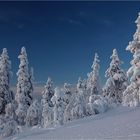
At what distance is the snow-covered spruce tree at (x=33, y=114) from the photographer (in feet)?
176

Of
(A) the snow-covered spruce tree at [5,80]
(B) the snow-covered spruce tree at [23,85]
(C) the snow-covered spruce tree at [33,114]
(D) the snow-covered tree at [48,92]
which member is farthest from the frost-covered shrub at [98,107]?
(D) the snow-covered tree at [48,92]

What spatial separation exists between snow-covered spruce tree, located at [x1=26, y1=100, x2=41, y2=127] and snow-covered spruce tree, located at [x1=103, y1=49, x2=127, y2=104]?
12.5 m

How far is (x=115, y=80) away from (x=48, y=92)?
651 inches

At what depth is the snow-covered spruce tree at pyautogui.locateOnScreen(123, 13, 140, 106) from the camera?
30.6 m

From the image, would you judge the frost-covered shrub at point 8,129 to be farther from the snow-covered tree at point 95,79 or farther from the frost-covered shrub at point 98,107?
the snow-covered tree at point 95,79

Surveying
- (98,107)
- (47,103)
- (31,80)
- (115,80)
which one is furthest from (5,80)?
(98,107)

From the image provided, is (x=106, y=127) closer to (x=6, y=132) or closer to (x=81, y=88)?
(x=6, y=132)

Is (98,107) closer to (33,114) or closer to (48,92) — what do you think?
(33,114)

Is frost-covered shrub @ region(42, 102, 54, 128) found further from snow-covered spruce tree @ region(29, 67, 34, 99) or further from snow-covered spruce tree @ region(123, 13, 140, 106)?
snow-covered spruce tree @ region(123, 13, 140, 106)

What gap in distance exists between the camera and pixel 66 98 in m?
60.9

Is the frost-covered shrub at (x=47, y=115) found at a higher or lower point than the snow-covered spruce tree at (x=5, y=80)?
lower

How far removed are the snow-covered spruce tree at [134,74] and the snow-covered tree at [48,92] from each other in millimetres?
32019

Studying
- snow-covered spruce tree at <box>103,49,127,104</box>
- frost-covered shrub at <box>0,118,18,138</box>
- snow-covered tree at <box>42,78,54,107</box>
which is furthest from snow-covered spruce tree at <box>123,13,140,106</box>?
snow-covered tree at <box>42,78,54,107</box>

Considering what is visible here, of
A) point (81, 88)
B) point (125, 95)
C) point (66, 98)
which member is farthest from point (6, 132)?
point (81, 88)
